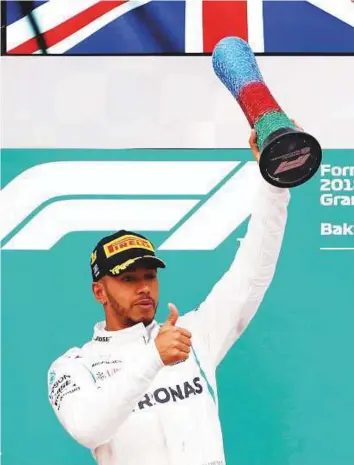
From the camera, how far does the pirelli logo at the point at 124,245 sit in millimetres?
1974

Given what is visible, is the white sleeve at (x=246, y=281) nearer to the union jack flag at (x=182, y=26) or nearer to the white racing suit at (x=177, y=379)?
the white racing suit at (x=177, y=379)

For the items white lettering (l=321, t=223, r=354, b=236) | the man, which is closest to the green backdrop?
white lettering (l=321, t=223, r=354, b=236)

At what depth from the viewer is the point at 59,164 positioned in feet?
7.76

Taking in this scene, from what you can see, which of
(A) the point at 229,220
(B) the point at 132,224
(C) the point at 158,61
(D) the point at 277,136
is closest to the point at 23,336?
(B) the point at 132,224

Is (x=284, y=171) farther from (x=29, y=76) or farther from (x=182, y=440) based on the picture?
(x=29, y=76)

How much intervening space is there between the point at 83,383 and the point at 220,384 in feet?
1.85

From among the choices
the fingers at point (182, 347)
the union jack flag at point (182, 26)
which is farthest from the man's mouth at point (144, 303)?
the union jack flag at point (182, 26)

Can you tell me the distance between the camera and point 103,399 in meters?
1.70

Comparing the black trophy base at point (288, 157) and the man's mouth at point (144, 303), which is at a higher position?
the black trophy base at point (288, 157)

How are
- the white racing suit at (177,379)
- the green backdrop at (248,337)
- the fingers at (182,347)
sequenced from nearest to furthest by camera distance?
the fingers at (182,347), the white racing suit at (177,379), the green backdrop at (248,337)

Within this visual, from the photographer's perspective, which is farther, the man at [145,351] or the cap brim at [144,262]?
the cap brim at [144,262]

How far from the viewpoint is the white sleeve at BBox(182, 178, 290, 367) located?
73.2 inches

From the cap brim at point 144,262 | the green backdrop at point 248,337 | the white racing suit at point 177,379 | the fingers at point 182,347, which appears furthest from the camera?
the green backdrop at point 248,337

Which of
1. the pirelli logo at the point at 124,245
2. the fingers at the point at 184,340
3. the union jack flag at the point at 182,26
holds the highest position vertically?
the union jack flag at the point at 182,26
